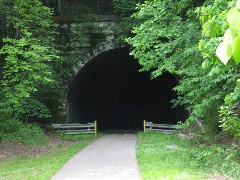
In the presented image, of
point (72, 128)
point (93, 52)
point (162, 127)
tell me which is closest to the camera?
point (93, 52)

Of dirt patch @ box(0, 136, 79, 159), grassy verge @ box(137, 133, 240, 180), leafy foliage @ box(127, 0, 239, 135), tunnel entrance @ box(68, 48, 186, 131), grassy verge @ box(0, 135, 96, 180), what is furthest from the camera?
tunnel entrance @ box(68, 48, 186, 131)

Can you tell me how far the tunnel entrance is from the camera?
2464 centimetres

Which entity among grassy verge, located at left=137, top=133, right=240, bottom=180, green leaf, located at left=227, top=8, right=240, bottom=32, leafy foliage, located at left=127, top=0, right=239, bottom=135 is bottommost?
grassy verge, located at left=137, top=133, right=240, bottom=180

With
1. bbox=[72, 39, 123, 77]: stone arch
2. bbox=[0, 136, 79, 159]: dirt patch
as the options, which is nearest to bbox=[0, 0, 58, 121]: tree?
bbox=[0, 136, 79, 159]: dirt patch

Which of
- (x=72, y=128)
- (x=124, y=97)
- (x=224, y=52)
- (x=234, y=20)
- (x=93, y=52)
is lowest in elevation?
(x=72, y=128)

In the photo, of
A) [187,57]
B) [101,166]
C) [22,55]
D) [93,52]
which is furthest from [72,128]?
[187,57]

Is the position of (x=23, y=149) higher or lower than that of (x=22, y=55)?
lower

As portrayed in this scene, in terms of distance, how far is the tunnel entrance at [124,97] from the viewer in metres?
24.6

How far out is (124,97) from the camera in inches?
1259

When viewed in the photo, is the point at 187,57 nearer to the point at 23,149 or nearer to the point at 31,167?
the point at 31,167

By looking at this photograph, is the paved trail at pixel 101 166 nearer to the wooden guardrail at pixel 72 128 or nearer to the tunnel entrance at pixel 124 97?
the wooden guardrail at pixel 72 128

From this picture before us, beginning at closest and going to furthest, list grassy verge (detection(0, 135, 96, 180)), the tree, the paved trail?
the paved trail < grassy verge (detection(0, 135, 96, 180)) < the tree

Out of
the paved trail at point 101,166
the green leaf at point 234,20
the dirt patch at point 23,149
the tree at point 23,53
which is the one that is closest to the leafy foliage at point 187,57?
the paved trail at point 101,166

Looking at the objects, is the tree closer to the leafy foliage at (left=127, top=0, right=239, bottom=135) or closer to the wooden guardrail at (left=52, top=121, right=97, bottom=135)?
the wooden guardrail at (left=52, top=121, right=97, bottom=135)
